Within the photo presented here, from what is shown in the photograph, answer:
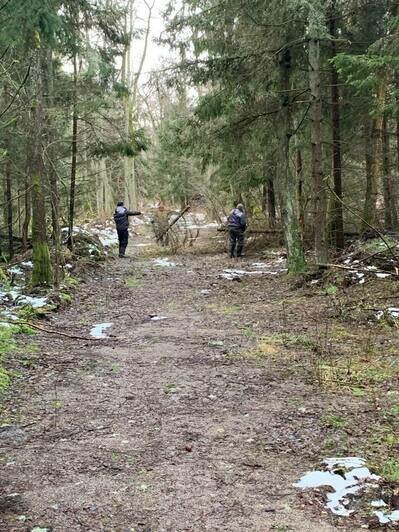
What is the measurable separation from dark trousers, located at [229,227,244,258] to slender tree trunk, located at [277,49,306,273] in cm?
583

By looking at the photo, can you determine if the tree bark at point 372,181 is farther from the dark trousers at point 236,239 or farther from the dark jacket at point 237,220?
the dark trousers at point 236,239

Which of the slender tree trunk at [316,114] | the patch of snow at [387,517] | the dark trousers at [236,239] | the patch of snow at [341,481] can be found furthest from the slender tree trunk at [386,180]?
the patch of snow at [387,517]

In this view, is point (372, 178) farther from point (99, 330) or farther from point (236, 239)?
point (99, 330)

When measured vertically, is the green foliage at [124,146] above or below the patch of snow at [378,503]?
above

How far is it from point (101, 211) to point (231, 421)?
99.0 feet

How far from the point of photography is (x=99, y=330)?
925 centimetres

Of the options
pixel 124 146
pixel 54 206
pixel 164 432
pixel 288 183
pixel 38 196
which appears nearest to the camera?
pixel 164 432

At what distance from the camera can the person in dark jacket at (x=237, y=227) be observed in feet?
62.1

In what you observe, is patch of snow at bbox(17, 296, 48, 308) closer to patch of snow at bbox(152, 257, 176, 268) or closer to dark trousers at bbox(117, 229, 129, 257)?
patch of snow at bbox(152, 257, 176, 268)

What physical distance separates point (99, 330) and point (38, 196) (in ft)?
12.3

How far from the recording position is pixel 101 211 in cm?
3422

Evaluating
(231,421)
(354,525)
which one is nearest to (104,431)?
(231,421)

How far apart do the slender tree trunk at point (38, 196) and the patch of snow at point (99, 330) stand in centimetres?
273

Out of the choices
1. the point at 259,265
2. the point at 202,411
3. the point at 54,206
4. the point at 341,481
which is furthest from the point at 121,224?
the point at 341,481
